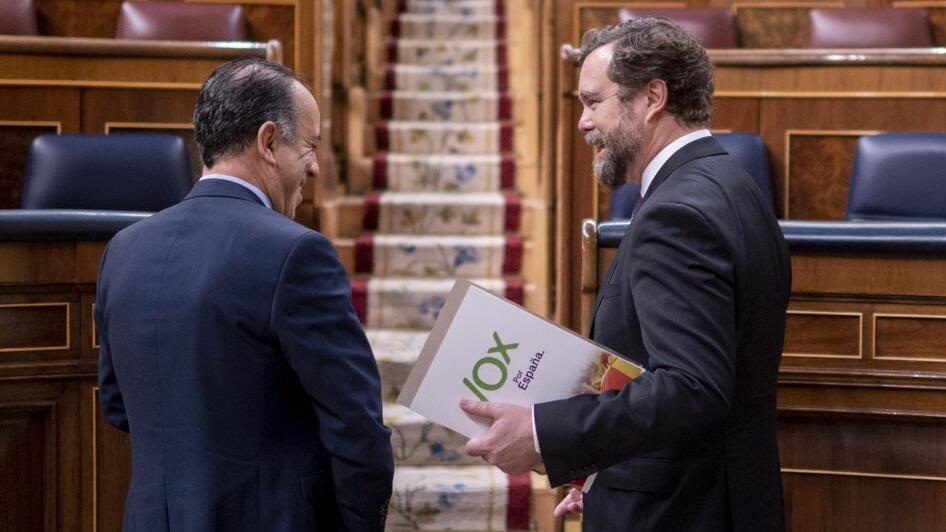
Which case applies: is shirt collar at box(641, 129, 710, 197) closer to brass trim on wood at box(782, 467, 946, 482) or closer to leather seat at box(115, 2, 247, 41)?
brass trim on wood at box(782, 467, 946, 482)

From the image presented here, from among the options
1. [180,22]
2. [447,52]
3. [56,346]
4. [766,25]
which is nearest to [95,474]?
[56,346]

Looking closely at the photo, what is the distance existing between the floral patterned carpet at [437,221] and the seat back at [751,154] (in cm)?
65

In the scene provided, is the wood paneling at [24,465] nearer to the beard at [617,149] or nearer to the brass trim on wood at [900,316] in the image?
the beard at [617,149]

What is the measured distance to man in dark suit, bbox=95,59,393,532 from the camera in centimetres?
85

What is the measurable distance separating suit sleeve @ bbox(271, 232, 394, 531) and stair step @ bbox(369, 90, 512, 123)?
8.23 ft

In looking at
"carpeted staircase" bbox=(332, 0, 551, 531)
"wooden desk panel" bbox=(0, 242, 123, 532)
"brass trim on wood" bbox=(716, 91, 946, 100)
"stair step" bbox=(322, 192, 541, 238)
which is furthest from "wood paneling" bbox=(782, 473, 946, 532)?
"stair step" bbox=(322, 192, 541, 238)

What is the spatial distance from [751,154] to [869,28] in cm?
91

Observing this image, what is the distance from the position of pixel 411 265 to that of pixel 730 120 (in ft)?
2.89

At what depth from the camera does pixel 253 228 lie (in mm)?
864

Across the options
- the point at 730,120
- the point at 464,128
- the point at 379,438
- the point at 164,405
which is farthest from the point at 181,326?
the point at 464,128

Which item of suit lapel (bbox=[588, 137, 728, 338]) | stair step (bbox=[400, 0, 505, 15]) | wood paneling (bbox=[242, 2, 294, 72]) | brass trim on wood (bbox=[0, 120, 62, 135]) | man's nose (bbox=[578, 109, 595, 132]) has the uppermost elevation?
stair step (bbox=[400, 0, 505, 15])

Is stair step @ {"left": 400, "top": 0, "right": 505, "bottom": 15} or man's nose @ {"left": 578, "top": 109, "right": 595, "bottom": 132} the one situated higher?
stair step @ {"left": 400, "top": 0, "right": 505, "bottom": 15}

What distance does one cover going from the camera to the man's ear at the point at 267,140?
91 centimetres

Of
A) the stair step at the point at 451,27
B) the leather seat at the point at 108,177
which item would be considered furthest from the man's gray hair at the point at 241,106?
the stair step at the point at 451,27
